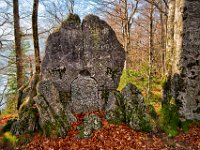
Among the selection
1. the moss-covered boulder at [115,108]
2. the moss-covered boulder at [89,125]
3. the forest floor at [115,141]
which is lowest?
the forest floor at [115,141]

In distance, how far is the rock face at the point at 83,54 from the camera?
8.13m

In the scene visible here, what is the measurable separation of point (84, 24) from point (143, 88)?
7584 mm

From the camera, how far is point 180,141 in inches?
277

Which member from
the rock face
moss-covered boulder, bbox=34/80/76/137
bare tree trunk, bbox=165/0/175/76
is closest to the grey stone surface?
the rock face

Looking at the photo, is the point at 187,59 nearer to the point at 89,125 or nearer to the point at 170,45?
the point at 170,45

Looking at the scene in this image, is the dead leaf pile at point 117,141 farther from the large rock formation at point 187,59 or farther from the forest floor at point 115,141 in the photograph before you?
the large rock formation at point 187,59

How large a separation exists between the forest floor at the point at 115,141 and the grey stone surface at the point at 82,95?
2.68ft

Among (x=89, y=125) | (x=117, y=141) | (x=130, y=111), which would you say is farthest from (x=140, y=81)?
(x=117, y=141)

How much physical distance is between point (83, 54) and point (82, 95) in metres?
1.30

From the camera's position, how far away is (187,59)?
7.62 m

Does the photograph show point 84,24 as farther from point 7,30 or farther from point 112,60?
point 7,30

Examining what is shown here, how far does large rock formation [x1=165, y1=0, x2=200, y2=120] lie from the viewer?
7512 millimetres

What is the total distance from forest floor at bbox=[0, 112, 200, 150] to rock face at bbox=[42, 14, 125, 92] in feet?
5.22

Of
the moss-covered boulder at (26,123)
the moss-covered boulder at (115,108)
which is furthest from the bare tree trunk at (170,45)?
the moss-covered boulder at (26,123)
